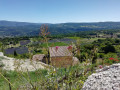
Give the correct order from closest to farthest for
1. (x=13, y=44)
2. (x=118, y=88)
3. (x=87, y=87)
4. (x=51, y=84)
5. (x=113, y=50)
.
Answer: (x=118, y=88) < (x=87, y=87) < (x=51, y=84) < (x=113, y=50) < (x=13, y=44)

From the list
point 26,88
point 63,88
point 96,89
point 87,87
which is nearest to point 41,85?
point 26,88

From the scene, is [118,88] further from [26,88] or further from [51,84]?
[26,88]

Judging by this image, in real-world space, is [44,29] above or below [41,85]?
above

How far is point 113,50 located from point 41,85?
154 feet

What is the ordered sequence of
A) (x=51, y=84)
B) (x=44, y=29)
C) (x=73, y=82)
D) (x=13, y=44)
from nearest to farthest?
(x=44, y=29)
(x=51, y=84)
(x=73, y=82)
(x=13, y=44)

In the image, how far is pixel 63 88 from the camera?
7.62 feet

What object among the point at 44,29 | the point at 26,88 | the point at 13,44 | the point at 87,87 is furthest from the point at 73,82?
the point at 13,44

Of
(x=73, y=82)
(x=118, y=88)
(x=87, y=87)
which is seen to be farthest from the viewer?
(x=73, y=82)

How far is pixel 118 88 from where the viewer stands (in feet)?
5.66

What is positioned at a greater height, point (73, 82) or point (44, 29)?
point (44, 29)

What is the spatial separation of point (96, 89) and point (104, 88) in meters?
0.13

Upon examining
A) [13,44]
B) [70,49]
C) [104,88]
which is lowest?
[13,44]

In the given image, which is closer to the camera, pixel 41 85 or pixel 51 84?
pixel 51 84

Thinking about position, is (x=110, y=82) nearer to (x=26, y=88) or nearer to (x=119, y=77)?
(x=119, y=77)
